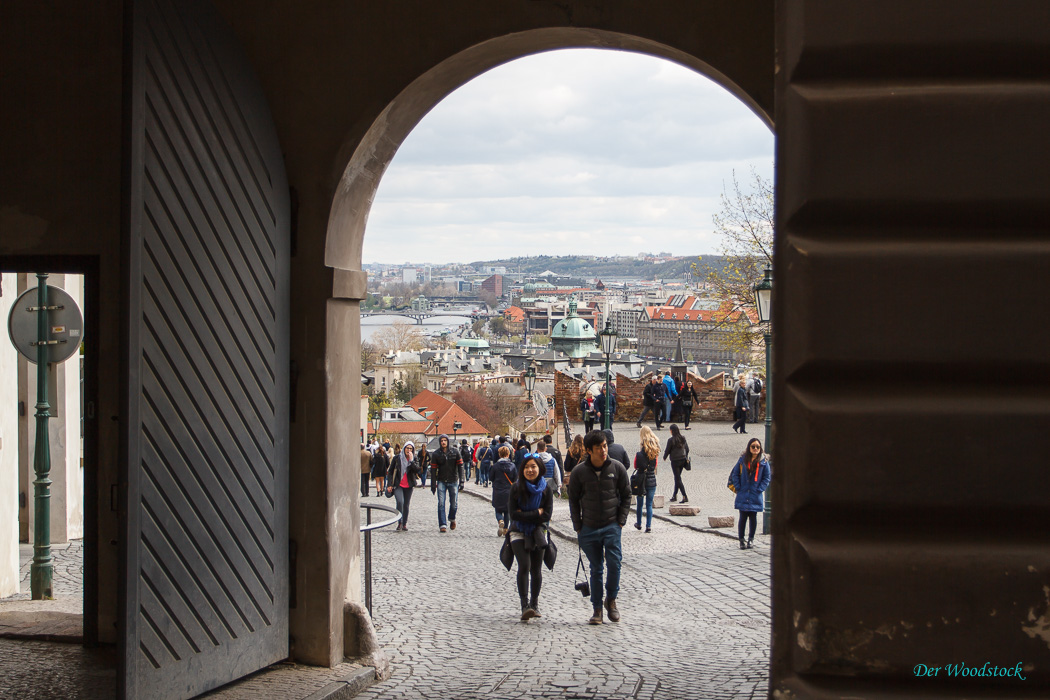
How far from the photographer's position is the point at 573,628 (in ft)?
26.2

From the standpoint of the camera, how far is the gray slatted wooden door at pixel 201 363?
180 inches

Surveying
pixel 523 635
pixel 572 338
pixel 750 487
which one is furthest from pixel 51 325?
pixel 572 338

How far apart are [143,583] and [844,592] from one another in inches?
138

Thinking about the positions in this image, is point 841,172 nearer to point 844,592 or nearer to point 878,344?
point 878,344

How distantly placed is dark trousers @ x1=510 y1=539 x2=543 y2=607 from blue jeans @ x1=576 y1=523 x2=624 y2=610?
0.44 m

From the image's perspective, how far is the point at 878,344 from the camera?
6.91ft

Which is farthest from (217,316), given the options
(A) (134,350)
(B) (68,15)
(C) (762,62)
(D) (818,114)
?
(D) (818,114)

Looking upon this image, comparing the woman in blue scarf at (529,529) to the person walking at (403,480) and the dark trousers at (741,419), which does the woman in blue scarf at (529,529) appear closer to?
the person walking at (403,480)

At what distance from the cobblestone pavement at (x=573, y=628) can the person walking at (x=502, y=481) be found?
85cm

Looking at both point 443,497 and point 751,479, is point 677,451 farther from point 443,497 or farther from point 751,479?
point 751,479

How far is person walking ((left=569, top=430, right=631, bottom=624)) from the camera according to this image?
7.85 metres

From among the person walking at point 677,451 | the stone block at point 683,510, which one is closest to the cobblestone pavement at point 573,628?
the stone block at point 683,510

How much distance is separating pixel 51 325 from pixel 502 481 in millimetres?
6488

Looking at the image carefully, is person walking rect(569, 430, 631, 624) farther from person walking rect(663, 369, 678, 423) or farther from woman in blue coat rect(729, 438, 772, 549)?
person walking rect(663, 369, 678, 423)
